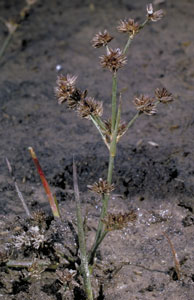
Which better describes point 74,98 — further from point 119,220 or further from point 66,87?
point 119,220

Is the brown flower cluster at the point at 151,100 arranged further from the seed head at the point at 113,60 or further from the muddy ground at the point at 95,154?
the muddy ground at the point at 95,154

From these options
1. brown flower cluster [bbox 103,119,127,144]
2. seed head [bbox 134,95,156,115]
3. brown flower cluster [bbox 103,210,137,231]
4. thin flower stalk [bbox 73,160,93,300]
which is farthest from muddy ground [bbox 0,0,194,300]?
seed head [bbox 134,95,156,115]

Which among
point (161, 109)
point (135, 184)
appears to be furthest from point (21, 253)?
point (161, 109)

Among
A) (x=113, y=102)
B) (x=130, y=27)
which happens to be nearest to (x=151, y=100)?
(x=113, y=102)

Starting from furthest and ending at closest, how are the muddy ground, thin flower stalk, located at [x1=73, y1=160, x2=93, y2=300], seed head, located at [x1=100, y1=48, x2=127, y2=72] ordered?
the muddy ground → thin flower stalk, located at [x1=73, y1=160, x2=93, y2=300] → seed head, located at [x1=100, y1=48, x2=127, y2=72]

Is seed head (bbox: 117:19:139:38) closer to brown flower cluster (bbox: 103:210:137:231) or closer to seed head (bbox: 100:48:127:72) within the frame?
seed head (bbox: 100:48:127:72)

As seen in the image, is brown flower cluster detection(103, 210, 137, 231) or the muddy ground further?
the muddy ground

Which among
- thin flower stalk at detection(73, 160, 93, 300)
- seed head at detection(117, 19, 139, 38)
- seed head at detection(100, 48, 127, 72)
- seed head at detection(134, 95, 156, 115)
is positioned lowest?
thin flower stalk at detection(73, 160, 93, 300)

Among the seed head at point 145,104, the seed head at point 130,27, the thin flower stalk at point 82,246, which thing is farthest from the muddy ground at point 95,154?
the seed head at point 130,27
